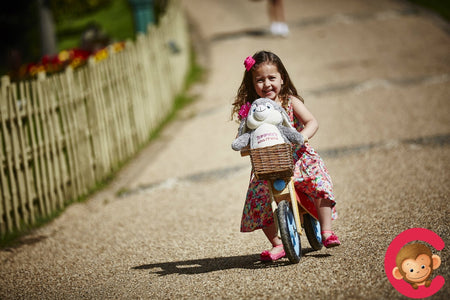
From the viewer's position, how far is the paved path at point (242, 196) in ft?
12.5

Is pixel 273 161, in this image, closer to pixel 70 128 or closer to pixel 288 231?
pixel 288 231

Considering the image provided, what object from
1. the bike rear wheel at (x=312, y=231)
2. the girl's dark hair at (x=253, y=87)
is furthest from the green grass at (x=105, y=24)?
the bike rear wheel at (x=312, y=231)

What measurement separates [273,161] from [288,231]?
1.62 ft

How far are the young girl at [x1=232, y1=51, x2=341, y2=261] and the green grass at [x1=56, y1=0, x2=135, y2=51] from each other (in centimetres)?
1506

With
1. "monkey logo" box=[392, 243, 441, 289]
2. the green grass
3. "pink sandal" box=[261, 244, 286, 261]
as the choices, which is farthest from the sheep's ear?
the green grass

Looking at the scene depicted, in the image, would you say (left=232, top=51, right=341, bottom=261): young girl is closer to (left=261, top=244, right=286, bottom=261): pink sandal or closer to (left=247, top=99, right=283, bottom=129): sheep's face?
(left=261, top=244, right=286, bottom=261): pink sandal

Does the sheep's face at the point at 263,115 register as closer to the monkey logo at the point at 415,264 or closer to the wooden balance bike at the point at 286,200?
the wooden balance bike at the point at 286,200

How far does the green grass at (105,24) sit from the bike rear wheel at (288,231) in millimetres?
15436

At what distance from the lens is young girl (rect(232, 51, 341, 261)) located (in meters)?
3.79

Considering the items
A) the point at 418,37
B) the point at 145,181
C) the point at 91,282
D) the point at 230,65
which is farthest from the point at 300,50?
the point at 91,282

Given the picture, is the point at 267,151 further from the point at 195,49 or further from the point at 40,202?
the point at 195,49

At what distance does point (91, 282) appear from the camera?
13.9 feet

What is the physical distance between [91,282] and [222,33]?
12.4 m

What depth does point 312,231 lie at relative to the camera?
13.1ft
